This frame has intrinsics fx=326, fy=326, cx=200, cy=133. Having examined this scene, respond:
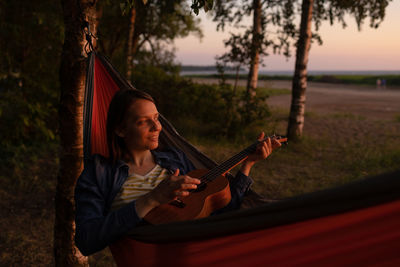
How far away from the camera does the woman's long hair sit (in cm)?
166

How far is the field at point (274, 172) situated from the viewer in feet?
10.7

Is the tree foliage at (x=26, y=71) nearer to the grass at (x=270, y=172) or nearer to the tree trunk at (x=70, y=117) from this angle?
the grass at (x=270, y=172)

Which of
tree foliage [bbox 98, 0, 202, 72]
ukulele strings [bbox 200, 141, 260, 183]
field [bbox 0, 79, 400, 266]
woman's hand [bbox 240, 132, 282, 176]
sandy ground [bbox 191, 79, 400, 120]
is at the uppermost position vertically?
tree foliage [bbox 98, 0, 202, 72]

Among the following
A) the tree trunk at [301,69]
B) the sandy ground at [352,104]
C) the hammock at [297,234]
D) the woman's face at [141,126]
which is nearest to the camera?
the hammock at [297,234]

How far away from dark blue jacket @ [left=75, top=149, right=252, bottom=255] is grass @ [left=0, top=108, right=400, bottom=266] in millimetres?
1687

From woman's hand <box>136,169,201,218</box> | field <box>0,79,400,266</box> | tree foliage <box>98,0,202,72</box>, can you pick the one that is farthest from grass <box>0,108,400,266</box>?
tree foliage <box>98,0,202,72</box>

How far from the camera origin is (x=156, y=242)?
1256 millimetres

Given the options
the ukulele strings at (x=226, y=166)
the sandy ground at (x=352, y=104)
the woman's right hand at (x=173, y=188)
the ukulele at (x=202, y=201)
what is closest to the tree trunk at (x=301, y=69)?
the sandy ground at (x=352, y=104)

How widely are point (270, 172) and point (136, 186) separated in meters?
4.09

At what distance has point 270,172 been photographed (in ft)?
17.9

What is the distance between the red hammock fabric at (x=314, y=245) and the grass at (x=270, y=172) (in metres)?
2.15

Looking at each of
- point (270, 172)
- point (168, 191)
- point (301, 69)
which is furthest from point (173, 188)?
point (301, 69)

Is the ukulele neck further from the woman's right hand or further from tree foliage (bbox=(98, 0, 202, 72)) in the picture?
tree foliage (bbox=(98, 0, 202, 72))

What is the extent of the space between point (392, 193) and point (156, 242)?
2.71 ft
